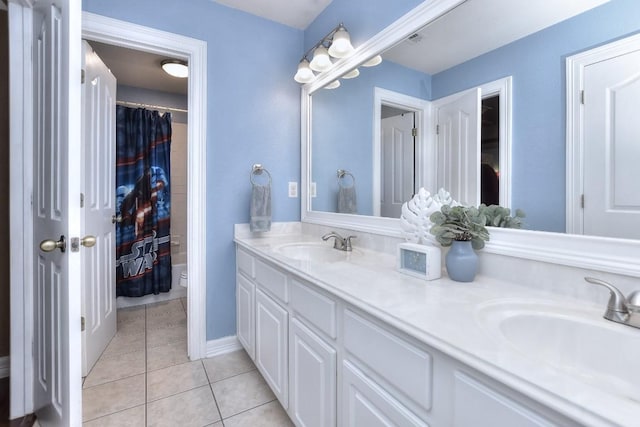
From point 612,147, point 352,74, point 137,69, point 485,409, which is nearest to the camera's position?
point 485,409

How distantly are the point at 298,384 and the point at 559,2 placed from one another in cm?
158

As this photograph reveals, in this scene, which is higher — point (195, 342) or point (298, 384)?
point (298, 384)

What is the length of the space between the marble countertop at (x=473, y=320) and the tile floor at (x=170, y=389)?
2.64 ft

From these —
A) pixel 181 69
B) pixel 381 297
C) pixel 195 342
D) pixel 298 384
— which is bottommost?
pixel 195 342

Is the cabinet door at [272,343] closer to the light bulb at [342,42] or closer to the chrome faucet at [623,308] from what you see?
the chrome faucet at [623,308]

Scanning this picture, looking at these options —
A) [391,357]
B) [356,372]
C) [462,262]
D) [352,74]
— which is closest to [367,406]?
[356,372]

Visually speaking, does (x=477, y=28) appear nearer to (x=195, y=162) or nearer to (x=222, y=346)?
(x=195, y=162)

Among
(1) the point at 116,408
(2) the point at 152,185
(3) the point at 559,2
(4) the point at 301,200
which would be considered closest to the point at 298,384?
(1) the point at 116,408

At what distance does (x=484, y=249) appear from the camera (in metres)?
1.09

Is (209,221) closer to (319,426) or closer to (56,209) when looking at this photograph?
(56,209)

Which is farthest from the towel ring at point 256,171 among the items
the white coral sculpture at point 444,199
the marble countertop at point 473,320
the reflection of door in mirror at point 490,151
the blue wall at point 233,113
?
the reflection of door in mirror at point 490,151

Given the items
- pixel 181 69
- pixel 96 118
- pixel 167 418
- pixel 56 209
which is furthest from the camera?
pixel 181 69

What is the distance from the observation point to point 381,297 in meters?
0.85

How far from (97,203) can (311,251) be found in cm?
142
